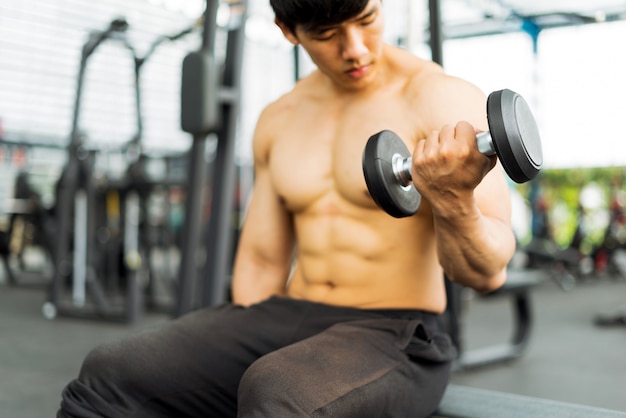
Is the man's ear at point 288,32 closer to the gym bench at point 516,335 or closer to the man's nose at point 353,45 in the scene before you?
the man's nose at point 353,45

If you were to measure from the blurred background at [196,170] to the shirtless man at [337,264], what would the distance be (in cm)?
54

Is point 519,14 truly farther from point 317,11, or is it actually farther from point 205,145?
point 317,11

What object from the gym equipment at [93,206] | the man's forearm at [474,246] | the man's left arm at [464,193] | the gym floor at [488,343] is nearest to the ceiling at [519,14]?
the man's left arm at [464,193]

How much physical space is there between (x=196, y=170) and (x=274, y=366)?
1.13 m

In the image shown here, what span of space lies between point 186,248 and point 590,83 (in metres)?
5.59

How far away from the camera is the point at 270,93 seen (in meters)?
5.28

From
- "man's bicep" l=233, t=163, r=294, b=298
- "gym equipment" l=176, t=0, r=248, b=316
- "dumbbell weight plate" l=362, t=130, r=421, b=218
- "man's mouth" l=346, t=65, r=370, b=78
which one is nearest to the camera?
"dumbbell weight plate" l=362, t=130, r=421, b=218

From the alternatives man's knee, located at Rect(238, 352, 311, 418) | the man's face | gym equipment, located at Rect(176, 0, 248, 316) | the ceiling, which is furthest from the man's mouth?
the ceiling

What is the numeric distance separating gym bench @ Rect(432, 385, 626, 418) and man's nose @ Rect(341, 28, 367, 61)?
1.99 feet

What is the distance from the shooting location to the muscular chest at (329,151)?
1.13 m

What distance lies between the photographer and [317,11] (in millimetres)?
1036

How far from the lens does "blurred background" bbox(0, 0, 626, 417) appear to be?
7.14 ft

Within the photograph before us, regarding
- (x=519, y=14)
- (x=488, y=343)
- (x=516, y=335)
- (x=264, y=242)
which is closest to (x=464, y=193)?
(x=264, y=242)

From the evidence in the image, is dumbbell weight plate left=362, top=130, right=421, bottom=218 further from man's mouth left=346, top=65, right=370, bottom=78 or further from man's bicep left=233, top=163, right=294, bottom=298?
man's bicep left=233, top=163, right=294, bottom=298
